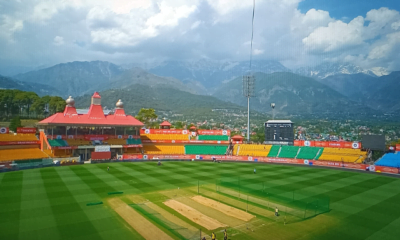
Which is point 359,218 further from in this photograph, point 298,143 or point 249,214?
point 298,143

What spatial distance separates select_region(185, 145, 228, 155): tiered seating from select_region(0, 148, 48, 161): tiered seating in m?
32.4

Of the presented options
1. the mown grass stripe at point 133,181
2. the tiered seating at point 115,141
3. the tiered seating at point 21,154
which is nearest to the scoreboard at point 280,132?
the tiered seating at point 115,141

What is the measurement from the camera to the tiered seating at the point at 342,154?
176 feet

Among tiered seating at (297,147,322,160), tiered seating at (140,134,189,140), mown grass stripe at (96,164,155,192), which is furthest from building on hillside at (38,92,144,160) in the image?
tiered seating at (297,147,322,160)

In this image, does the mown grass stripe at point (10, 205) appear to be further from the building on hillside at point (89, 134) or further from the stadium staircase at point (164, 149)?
the stadium staircase at point (164, 149)

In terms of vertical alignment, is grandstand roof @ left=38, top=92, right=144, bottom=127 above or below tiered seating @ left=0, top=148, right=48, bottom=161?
above

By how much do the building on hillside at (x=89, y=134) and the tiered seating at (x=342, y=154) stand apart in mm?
43257

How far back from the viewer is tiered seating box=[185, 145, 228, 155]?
66.8 meters

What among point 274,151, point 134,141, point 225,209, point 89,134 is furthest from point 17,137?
point 274,151

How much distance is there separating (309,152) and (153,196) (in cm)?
4319

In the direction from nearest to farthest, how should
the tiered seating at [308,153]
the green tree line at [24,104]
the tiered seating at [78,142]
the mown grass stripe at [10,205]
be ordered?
1. the mown grass stripe at [10,205]
2. the tiered seating at [78,142]
3. the tiered seating at [308,153]
4. the green tree line at [24,104]

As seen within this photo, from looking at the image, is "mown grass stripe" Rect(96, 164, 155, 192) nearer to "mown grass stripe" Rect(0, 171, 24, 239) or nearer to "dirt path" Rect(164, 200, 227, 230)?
"dirt path" Rect(164, 200, 227, 230)

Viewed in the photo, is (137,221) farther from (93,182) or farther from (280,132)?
(280,132)

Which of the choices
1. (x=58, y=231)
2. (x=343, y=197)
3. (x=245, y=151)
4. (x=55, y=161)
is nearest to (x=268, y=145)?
(x=245, y=151)
